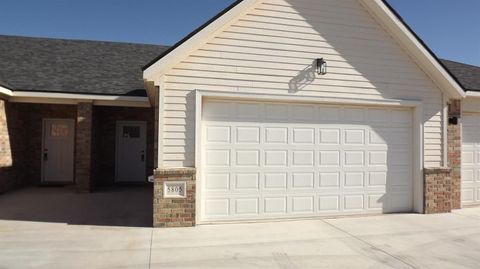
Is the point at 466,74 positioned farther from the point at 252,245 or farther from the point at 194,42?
the point at 252,245

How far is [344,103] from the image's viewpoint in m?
7.38

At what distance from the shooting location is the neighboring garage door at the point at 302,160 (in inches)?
269

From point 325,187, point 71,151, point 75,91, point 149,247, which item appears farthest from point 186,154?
point 71,151

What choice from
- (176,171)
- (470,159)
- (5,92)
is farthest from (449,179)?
(5,92)

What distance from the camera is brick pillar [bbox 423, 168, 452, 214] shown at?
771cm

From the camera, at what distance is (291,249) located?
5234mm

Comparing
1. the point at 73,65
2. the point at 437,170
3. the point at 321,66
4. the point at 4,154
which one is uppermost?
the point at 73,65

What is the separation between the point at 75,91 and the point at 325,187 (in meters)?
7.45

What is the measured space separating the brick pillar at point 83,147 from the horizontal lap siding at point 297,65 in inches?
190

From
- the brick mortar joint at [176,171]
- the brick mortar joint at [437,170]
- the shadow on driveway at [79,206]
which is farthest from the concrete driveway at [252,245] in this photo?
the brick mortar joint at [437,170]

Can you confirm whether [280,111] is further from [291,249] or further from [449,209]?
[449,209]

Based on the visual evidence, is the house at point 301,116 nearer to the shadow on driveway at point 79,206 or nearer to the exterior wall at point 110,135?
the shadow on driveway at point 79,206

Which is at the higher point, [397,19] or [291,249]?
[397,19]

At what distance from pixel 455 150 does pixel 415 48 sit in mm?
2910
